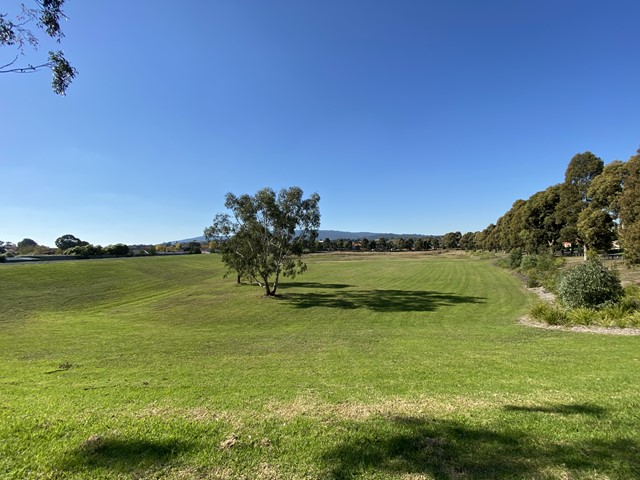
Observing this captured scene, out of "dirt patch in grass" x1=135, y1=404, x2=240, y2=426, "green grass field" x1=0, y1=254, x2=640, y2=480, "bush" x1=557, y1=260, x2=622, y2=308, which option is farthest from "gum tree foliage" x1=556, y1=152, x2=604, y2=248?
"dirt patch in grass" x1=135, y1=404, x2=240, y2=426

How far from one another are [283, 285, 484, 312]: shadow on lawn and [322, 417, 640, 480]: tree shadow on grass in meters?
20.5

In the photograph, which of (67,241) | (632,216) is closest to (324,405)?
(632,216)

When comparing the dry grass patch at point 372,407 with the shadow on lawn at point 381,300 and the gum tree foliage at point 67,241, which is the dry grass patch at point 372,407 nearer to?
the shadow on lawn at point 381,300

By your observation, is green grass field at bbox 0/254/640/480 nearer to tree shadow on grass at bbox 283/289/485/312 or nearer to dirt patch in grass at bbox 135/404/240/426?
dirt patch in grass at bbox 135/404/240/426

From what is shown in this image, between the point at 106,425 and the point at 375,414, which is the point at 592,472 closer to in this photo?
the point at 375,414

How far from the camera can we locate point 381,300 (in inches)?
1153

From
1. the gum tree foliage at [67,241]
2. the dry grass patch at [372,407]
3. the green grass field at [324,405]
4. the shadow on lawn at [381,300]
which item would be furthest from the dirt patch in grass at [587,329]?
the gum tree foliage at [67,241]

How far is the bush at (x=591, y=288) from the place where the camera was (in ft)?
54.7

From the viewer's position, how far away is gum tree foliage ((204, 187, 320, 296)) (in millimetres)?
30141

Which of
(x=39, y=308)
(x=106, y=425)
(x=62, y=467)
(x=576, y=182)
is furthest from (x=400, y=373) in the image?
(x=576, y=182)

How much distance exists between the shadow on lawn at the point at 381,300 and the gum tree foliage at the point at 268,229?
3.33 meters

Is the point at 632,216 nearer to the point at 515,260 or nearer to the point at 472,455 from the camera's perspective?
the point at 515,260

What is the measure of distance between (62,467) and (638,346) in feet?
47.0

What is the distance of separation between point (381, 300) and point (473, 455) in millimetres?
25711
